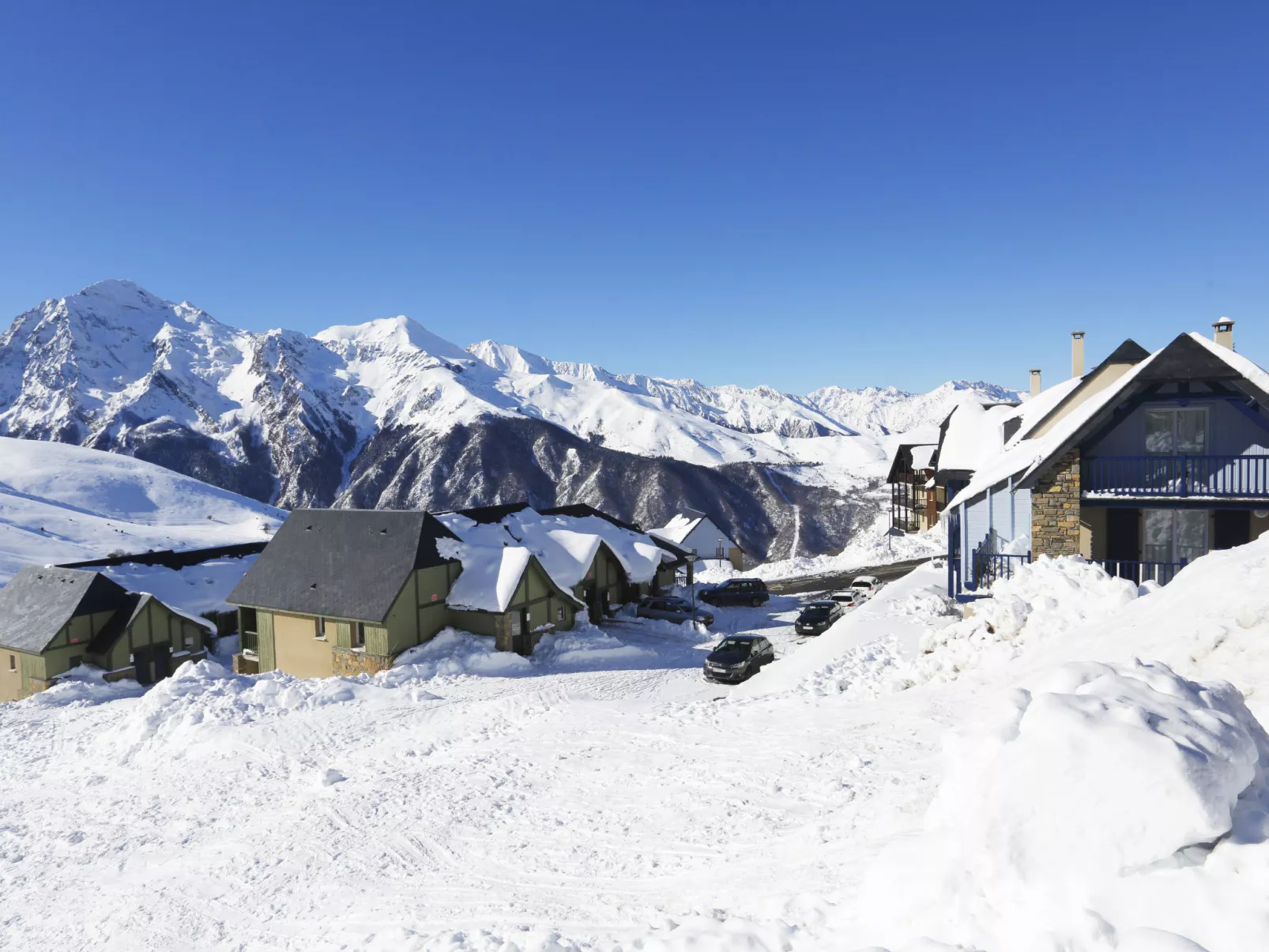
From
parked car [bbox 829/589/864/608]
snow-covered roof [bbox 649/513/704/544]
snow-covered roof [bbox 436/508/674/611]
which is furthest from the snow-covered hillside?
parked car [bbox 829/589/864/608]

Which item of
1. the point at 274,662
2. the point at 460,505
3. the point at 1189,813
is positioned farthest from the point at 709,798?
the point at 460,505

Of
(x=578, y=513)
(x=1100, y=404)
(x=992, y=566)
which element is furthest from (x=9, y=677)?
(x=1100, y=404)

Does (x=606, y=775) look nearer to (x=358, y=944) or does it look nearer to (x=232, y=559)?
(x=358, y=944)

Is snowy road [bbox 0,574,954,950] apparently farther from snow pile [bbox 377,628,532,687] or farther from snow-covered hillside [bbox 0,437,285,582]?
snow-covered hillside [bbox 0,437,285,582]

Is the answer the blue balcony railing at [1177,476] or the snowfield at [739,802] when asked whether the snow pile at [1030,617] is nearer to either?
the snowfield at [739,802]

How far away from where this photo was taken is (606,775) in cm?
A: 1193

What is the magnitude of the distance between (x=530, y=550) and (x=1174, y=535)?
21965 mm

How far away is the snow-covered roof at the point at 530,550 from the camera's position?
92.5 feet

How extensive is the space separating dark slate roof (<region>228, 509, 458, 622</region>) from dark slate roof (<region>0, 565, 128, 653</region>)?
7.39 meters

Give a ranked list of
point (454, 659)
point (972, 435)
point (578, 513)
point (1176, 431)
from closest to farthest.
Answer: point (1176, 431) < point (454, 659) < point (972, 435) < point (578, 513)

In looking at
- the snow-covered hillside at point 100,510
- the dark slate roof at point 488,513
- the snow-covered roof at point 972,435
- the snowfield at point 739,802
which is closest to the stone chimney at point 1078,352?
the snow-covered roof at point 972,435

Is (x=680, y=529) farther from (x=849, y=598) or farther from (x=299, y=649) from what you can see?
(x=299, y=649)

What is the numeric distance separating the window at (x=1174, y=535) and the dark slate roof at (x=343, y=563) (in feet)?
79.3

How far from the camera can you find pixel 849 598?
3056 centimetres
